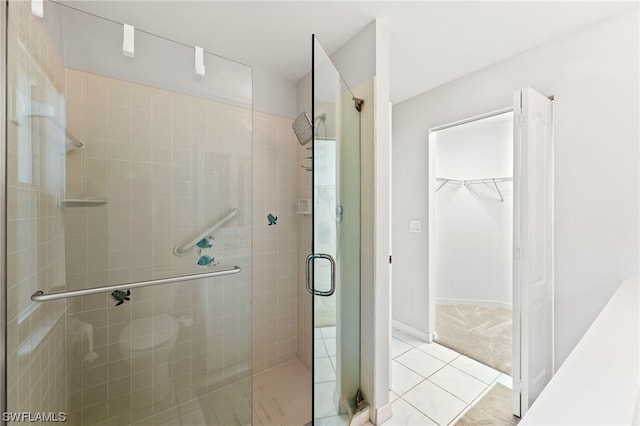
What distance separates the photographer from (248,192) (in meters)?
1.68

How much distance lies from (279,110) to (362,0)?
1.06 meters

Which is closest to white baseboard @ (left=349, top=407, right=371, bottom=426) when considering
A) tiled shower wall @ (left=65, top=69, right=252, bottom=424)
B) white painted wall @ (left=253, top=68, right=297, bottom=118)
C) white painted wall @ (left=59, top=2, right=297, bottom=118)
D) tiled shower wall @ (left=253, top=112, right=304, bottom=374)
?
tiled shower wall @ (left=65, top=69, right=252, bottom=424)

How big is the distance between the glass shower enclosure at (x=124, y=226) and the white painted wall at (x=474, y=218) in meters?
2.95

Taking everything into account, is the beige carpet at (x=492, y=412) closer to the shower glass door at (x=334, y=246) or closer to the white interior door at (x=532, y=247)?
the white interior door at (x=532, y=247)

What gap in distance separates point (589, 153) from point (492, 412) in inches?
68.0

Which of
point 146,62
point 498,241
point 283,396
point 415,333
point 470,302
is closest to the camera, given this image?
point 146,62

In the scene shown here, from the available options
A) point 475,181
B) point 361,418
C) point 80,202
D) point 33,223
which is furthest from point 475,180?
point 33,223

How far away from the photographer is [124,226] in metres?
1.42

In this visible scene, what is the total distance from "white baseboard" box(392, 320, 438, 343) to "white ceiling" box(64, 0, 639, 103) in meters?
2.45

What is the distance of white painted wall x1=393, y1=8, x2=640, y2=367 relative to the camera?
1.45 m

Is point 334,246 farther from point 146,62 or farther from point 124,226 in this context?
point 146,62

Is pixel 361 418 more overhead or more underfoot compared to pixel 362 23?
more underfoot

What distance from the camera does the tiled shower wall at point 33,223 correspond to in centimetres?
96

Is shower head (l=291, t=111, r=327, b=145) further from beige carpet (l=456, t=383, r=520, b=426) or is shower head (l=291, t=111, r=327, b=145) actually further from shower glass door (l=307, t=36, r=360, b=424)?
beige carpet (l=456, t=383, r=520, b=426)
